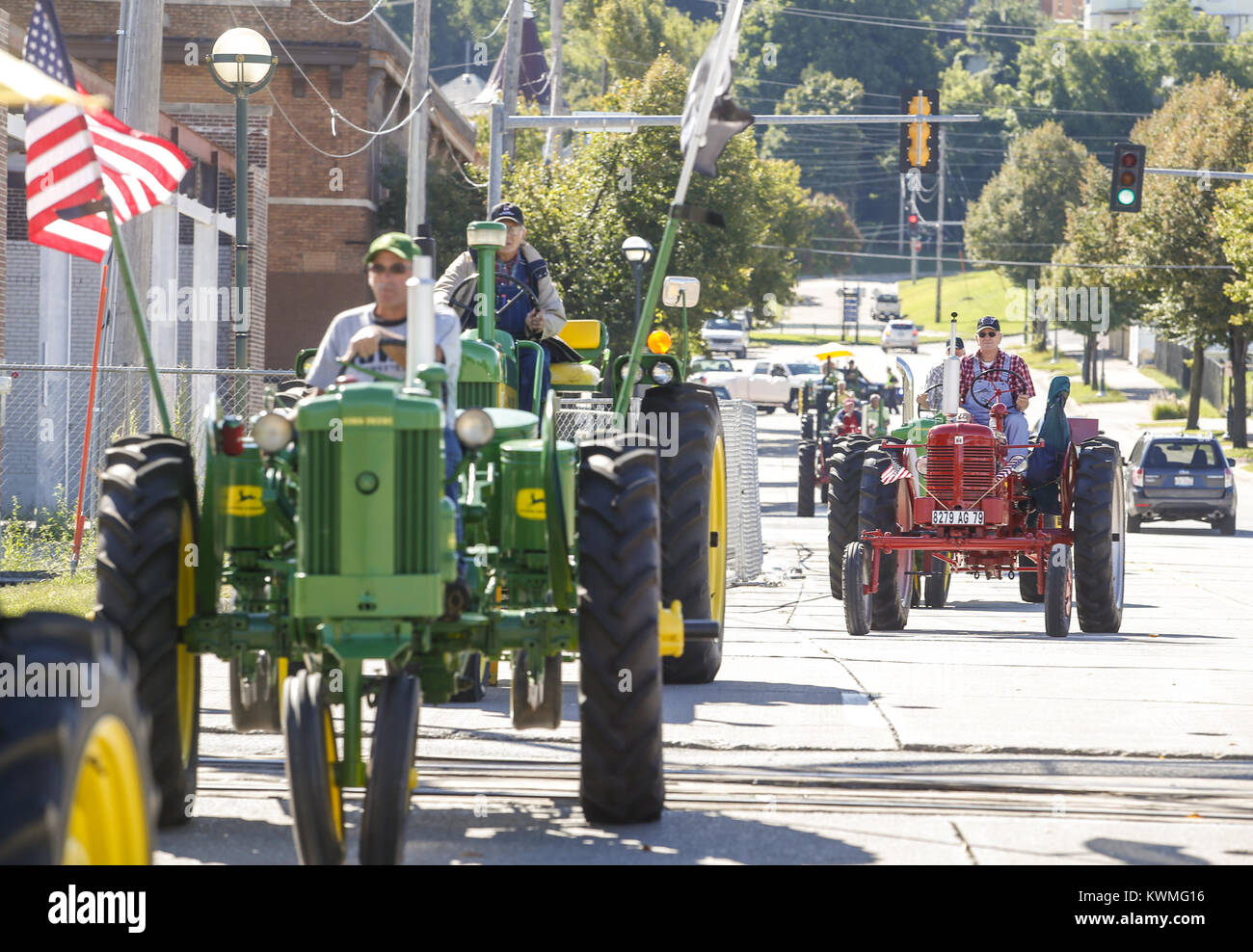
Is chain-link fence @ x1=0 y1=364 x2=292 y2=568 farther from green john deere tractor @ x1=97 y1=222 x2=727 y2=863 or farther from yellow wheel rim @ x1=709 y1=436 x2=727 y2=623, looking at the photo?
Answer: green john deere tractor @ x1=97 y1=222 x2=727 y2=863

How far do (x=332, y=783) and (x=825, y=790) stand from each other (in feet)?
8.96

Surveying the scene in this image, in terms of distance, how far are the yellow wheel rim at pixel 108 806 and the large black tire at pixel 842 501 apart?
1146 cm

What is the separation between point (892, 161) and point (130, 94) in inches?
4699

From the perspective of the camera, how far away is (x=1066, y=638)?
14.3 m

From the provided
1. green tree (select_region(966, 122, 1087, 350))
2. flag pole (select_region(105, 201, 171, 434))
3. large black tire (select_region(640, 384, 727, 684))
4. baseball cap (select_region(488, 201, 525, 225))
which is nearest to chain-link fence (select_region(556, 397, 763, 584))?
baseball cap (select_region(488, 201, 525, 225))

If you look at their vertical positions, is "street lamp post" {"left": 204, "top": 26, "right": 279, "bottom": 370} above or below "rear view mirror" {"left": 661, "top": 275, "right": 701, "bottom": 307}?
above

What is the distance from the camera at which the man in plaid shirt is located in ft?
50.0

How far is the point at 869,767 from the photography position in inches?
343

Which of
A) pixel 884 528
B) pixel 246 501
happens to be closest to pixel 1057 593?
pixel 884 528

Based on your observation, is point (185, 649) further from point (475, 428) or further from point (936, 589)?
point (936, 589)

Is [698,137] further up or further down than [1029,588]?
further up

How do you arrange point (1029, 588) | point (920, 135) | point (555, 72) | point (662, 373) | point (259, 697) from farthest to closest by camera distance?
point (555, 72) < point (920, 135) < point (1029, 588) < point (662, 373) < point (259, 697)

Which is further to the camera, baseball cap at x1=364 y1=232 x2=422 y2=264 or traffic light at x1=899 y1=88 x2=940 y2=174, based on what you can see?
traffic light at x1=899 y1=88 x2=940 y2=174

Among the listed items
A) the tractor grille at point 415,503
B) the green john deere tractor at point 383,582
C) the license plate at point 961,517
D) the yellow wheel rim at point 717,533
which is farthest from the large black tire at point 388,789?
the license plate at point 961,517
